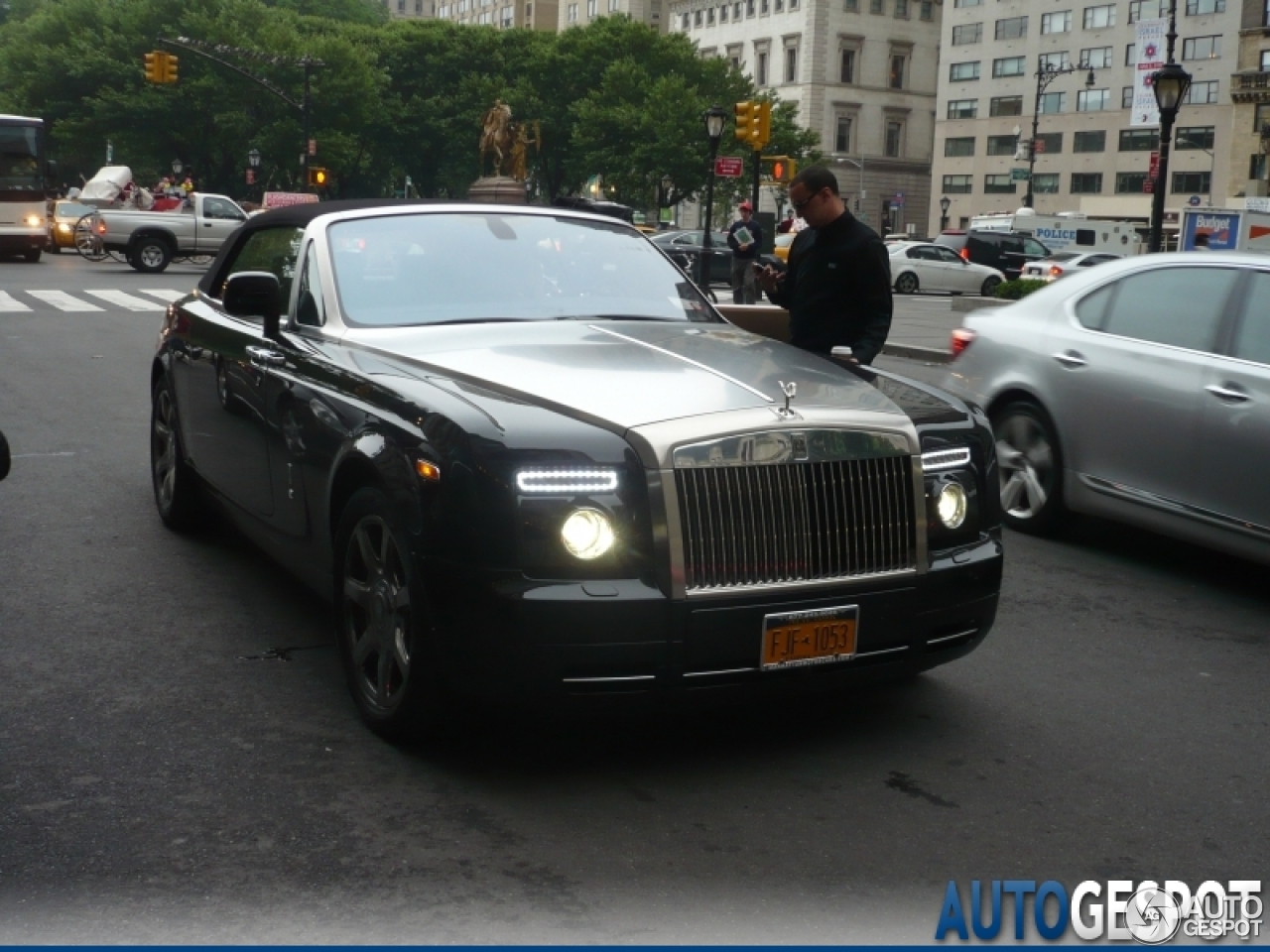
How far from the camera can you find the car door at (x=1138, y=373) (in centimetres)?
741

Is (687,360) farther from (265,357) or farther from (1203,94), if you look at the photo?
(1203,94)

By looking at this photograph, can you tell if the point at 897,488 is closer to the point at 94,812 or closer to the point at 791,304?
the point at 94,812

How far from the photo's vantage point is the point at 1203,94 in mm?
89312

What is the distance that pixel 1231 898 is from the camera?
3.89 m

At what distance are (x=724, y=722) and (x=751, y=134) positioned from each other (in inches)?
1101

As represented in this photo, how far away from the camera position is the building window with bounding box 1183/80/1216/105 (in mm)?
88438

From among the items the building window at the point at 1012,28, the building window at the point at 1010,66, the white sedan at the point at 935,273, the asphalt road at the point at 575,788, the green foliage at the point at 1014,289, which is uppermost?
the building window at the point at 1012,28

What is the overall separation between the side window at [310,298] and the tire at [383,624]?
1.11 metres

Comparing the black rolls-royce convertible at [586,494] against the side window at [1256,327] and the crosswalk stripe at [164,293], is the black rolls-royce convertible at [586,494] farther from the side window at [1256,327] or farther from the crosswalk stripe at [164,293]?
the crosswalk stripe at [164,293]

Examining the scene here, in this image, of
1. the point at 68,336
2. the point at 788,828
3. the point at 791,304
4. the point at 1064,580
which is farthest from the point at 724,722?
the point at 68,336

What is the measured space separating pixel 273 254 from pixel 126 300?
20045mm

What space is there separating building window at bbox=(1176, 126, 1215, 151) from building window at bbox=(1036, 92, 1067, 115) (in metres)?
9.32

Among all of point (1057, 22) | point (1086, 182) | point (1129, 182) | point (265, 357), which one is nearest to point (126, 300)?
point (265, 357)

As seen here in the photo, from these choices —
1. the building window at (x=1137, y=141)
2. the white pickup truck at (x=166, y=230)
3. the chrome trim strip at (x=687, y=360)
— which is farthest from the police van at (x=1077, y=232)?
the chrome trim strip at (x=687, y=360)
